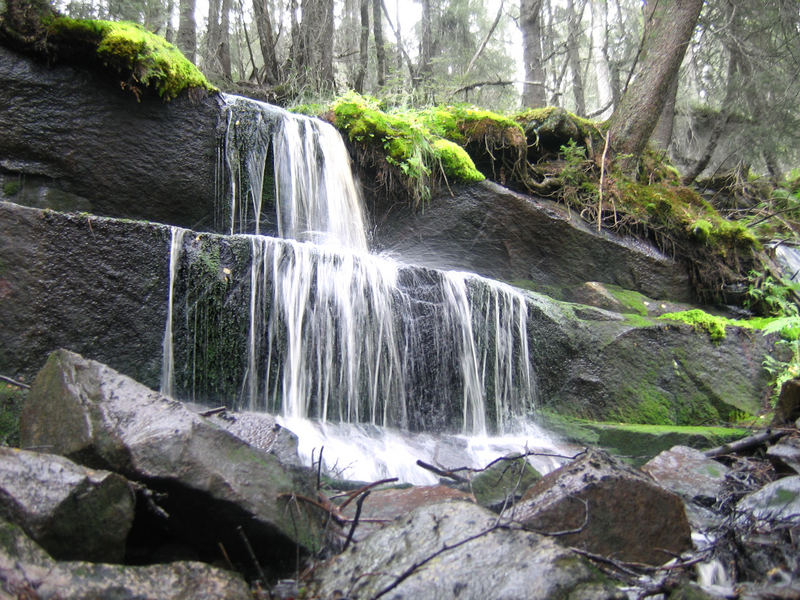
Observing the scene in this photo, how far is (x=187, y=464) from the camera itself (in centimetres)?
222

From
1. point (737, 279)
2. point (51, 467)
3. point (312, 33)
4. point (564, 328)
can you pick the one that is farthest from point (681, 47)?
point (51, 467)

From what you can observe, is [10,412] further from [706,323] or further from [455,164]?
[706,323]

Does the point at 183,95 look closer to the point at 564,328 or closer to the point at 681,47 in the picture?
the point at 564,328

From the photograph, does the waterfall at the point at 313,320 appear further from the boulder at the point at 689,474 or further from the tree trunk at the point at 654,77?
the tree trunk at the point at 654,77

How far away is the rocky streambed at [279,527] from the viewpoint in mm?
1835

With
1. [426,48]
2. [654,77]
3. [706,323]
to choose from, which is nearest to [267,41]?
[426,48]

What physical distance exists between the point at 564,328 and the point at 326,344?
275 centimetres

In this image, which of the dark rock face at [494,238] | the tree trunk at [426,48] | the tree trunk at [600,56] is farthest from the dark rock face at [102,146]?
the tree trunk at [600,56]

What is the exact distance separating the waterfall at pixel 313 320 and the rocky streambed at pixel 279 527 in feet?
6.41

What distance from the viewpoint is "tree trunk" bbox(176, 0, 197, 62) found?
11.2 metres

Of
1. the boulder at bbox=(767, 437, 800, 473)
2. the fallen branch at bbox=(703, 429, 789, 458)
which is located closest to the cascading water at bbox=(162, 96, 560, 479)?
the fallen branch at bbox=(703, 429, 789, 458)

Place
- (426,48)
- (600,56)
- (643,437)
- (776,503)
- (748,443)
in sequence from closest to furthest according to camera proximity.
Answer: (776,503), (748,443), (643,437), (426,48), (600,56)

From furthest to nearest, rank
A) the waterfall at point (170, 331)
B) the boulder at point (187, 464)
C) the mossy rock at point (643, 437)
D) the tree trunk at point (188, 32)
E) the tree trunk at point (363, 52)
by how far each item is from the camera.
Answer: the tree trunk at point (188, 32), the tree trunk at point (363, 52), the mossy rock at point (643, 437), the waterfall at point (170, 331), the boulder at point (187, 464)

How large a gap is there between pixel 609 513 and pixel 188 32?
12142mm
